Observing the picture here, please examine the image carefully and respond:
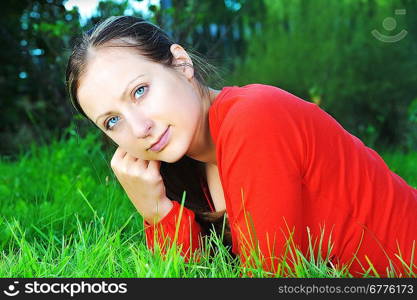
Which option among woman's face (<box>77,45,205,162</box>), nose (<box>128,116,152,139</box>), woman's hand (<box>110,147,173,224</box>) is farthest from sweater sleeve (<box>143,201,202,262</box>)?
nose (<box>128,116,152,139</box>)

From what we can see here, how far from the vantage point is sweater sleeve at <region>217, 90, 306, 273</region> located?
5.29ft

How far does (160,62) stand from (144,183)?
1.39ft

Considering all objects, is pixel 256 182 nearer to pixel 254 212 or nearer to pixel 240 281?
pixel 254 212

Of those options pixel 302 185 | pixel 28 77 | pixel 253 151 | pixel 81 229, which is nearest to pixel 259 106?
pixel 253 151

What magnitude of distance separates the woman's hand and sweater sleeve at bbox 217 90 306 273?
453 mm

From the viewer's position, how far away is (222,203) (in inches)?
85.9

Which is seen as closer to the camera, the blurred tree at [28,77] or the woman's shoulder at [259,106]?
the woman's shoulder at [259,106]

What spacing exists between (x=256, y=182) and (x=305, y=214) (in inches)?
8.7

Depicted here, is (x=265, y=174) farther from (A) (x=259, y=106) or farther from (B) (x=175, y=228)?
(B) (x=175, y=228)

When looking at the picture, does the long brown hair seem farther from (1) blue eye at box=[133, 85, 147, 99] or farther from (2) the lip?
(2) the lip

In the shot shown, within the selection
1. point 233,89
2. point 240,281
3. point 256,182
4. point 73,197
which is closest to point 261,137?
point 256,182

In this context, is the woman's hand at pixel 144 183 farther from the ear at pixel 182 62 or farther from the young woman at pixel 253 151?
the ear at pixel 182 62

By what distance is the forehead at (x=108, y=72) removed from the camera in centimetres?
180

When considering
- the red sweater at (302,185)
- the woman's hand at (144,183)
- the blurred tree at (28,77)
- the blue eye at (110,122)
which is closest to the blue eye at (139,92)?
the blue eye at (110,122)
